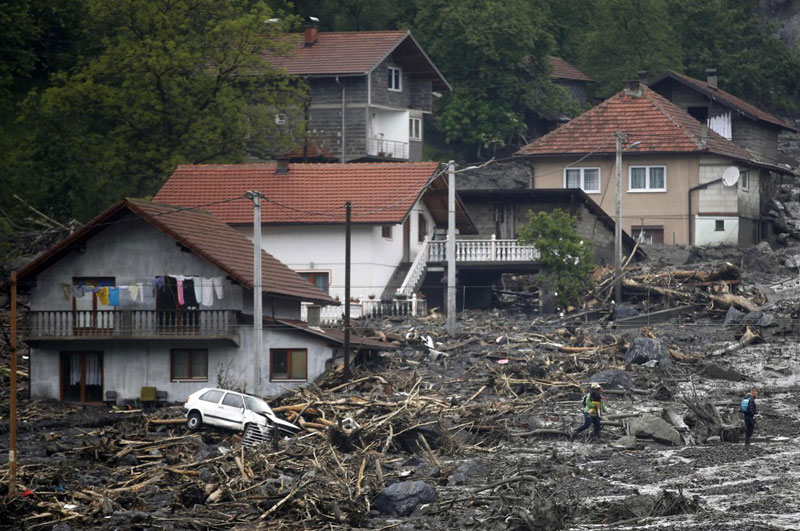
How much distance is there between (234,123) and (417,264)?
492 inches

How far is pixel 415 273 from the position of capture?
62.0 m

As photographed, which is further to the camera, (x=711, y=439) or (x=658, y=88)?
(x=658, y=88)

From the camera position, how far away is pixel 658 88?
80.8 meters

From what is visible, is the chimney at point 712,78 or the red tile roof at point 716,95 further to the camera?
the chimney at point 712,78

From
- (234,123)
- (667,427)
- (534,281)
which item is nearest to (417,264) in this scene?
(534,281)

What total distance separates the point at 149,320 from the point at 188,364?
189cm

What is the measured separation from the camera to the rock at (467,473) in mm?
36375

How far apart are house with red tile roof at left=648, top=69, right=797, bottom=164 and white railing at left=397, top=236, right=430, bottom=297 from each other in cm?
2238

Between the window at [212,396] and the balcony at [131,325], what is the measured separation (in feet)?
16.1

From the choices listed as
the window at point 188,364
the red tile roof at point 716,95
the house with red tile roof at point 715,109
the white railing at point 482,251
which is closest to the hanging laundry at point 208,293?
the window at point 188,364

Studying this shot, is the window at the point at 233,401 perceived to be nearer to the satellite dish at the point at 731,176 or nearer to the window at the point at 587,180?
the window at the point at 587,180

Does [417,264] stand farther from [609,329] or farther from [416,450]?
[416,450]

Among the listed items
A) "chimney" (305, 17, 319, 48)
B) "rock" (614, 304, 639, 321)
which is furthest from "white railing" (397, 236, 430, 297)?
"chimney" (305, 17, 319, 48)

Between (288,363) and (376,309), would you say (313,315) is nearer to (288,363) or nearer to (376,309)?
(288,363)
